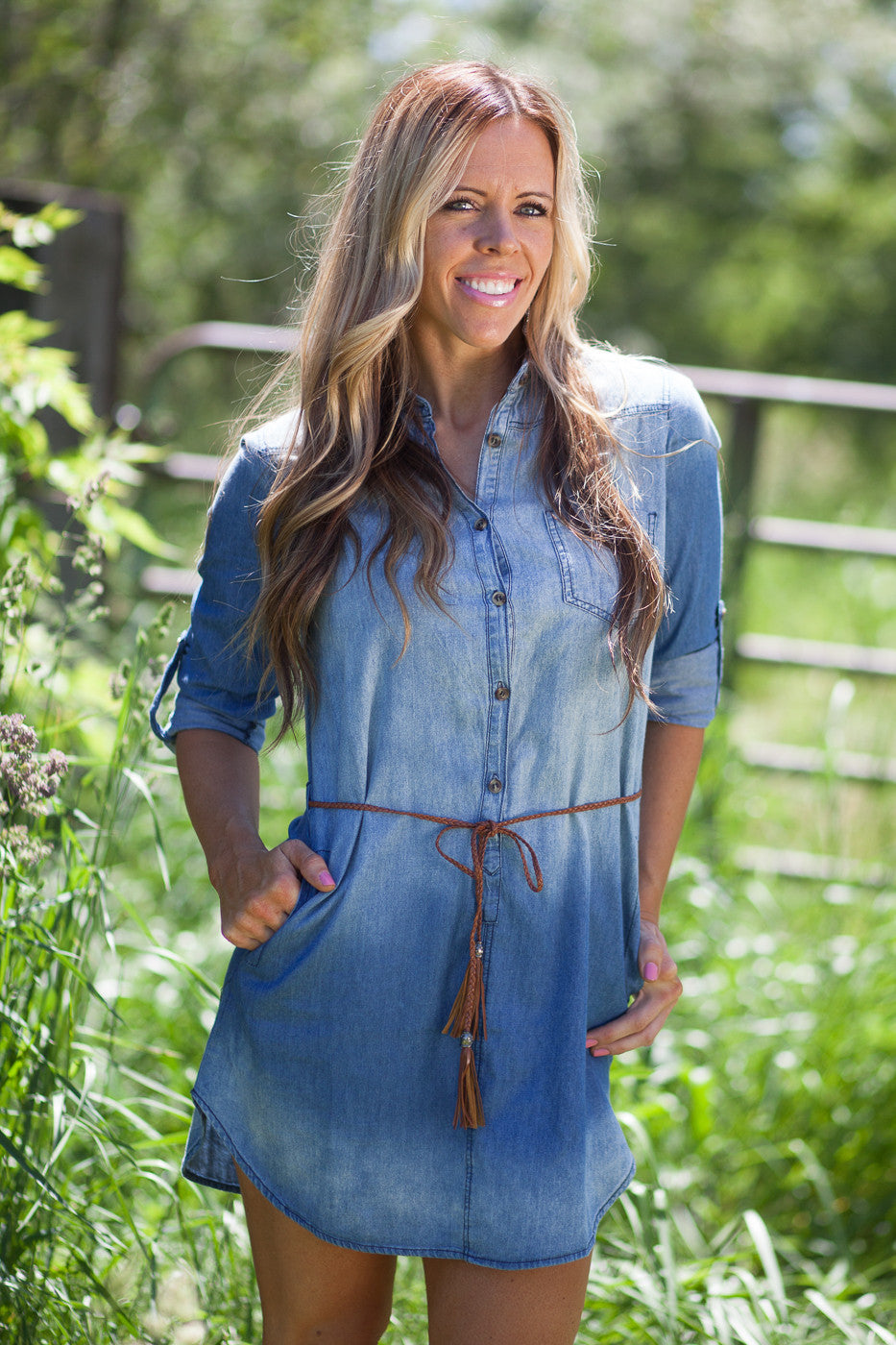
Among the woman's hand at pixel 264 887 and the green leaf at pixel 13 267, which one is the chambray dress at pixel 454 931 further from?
the green leaf at pixel 13 267

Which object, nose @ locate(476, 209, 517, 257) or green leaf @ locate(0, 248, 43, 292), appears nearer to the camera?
nose @ locate(476, 209, 517, 257)

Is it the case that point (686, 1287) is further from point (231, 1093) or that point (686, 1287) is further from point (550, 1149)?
point (231, 1093)

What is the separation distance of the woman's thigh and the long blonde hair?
69 centimetres

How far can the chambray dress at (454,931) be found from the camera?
154cm

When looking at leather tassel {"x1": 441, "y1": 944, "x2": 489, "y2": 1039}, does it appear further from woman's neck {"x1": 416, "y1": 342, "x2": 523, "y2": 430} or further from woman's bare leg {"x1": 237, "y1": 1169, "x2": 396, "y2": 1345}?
woman's neck {"x1": 416, "y1": 342, "x2": 523, "y2": 430}

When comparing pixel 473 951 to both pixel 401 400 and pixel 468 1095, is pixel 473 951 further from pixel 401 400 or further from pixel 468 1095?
pixel 401 400

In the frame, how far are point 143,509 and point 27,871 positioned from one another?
2846mm

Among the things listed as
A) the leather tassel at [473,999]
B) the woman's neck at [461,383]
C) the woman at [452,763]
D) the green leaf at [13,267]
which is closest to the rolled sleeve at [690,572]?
the woman at [452,763]

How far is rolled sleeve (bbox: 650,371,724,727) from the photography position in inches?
67.1

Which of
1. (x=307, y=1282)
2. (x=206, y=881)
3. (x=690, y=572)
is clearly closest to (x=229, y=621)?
(x=690, y=572)

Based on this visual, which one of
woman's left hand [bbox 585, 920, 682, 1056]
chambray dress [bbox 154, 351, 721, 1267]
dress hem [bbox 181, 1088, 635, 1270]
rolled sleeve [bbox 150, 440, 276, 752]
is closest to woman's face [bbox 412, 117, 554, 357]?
chambray dress [bbox 154, 351, 721, 1267]

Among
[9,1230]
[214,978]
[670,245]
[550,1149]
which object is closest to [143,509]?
[214,978]

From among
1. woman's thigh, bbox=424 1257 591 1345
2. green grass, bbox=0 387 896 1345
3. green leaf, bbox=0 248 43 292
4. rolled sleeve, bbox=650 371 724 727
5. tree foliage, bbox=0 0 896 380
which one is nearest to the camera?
woman's thigh, bbox=424 1257 591 1345

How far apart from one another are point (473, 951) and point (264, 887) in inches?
10.6
